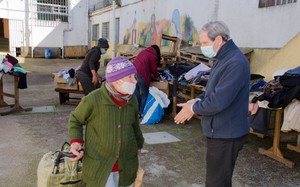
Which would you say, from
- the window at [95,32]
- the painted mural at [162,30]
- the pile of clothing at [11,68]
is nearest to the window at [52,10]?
the window at [95,32]

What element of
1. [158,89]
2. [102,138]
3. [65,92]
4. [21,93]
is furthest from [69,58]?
[102,138]

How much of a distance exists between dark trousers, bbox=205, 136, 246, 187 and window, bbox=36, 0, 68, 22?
23.2 meters

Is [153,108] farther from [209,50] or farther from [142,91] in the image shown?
[209,50]

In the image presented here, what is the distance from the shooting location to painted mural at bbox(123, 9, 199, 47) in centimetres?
1091

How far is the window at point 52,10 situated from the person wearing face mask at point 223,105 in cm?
2296

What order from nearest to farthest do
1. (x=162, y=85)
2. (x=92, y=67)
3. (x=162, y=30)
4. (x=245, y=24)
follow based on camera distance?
(x=92, y=67)
(x=162, y=85)
(x=245, y=24)
(x=162, y=30)

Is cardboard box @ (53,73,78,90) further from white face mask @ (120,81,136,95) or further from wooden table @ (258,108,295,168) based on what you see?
white face mask @ (120,81,136,95)

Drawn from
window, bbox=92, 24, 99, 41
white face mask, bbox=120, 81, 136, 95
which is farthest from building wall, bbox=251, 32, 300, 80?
window, bbox=92, 24, 99, 41

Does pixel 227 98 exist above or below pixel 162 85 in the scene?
above

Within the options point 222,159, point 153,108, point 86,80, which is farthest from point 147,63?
point 222,159

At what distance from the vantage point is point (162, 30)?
13.1 m

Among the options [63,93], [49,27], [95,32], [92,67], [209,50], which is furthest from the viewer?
[95,32]

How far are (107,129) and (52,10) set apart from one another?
23484 mm

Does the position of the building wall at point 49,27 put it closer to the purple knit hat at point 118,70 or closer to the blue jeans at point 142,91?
the blue jeans at point 142,91
